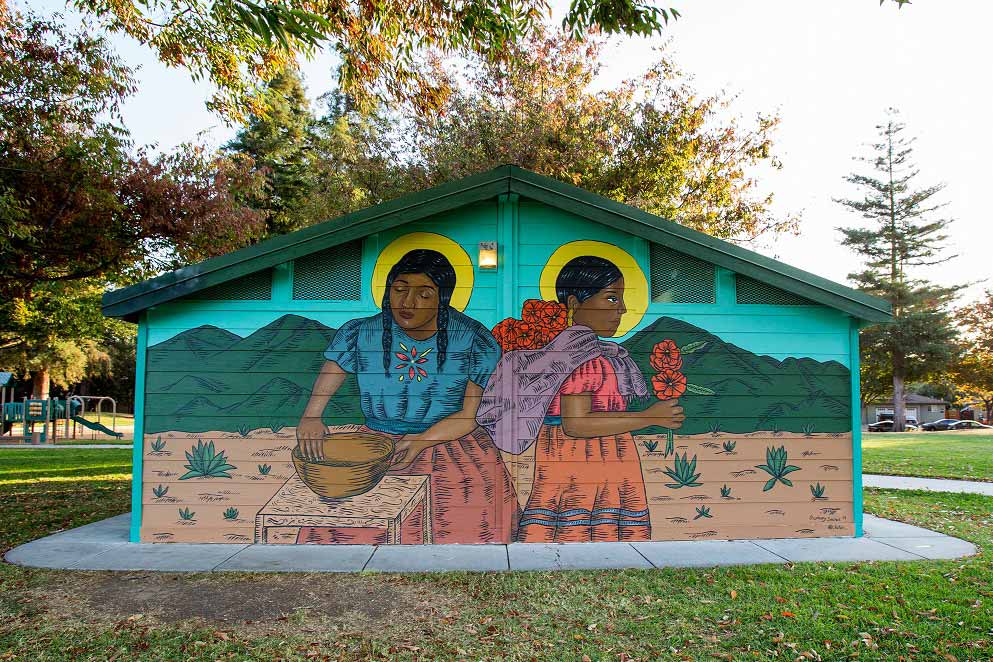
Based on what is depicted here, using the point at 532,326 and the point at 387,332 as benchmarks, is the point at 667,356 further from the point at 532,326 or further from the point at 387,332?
the point at 387,332

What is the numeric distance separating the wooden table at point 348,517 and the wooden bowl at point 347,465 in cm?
8

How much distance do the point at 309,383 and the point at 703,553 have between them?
438cm

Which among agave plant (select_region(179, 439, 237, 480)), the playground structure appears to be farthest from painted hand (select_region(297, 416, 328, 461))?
the playground structure

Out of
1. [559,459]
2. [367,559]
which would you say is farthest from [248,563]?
[559,459]

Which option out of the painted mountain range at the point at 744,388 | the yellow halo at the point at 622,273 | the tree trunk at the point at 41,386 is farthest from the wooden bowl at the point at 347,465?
the tree trunk at the point at 41,386

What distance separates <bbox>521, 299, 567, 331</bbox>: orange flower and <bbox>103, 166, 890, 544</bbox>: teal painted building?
24 millimetres

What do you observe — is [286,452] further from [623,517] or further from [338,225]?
[623,517]

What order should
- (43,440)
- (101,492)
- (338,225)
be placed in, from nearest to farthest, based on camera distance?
1. (338,225)
2. (101,492)
3. (43,440)

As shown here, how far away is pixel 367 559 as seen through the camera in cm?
608

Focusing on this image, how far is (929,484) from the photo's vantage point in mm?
11500

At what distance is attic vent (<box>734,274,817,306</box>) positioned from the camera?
7.02 m

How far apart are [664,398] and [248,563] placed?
14.7 feet

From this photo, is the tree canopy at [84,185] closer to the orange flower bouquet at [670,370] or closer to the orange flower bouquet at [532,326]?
the orange flower bouquet at [532,326]

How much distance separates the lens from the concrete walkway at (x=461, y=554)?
5.83 m
